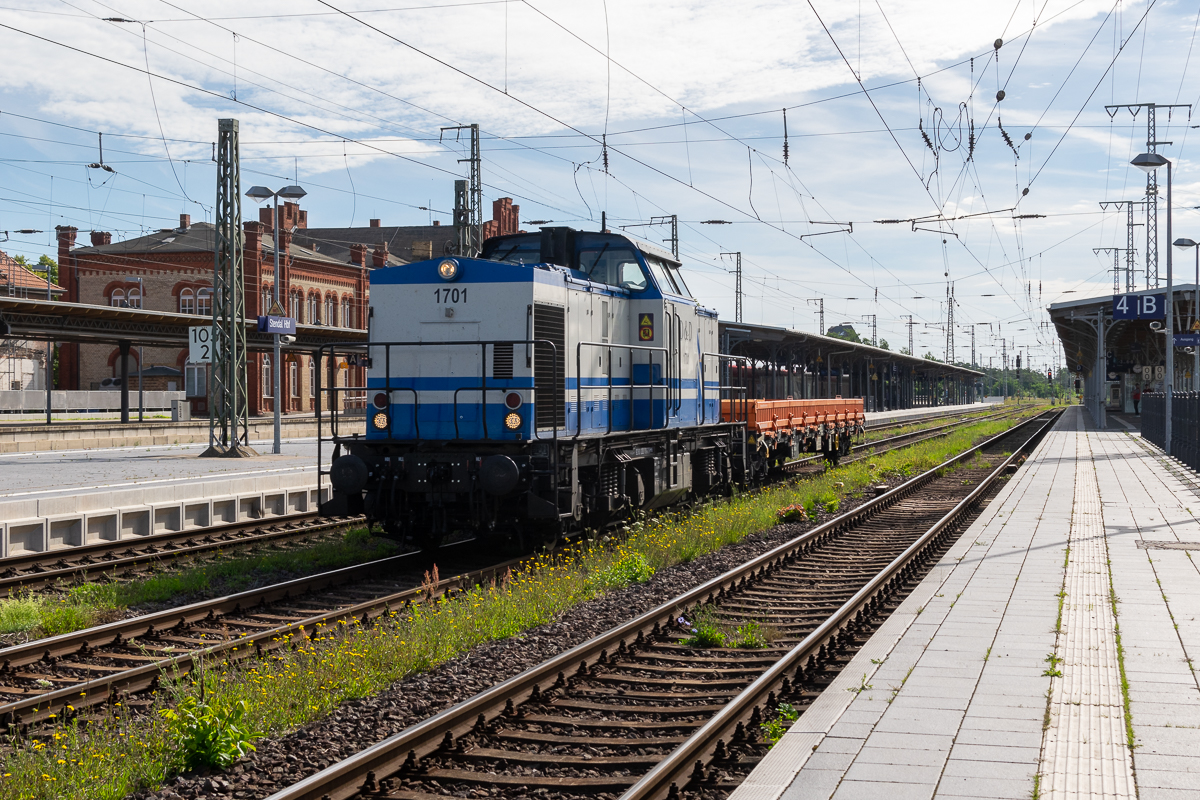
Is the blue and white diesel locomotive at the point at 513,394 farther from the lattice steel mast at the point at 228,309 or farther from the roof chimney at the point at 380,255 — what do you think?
the roof chimney at the point at 380,255

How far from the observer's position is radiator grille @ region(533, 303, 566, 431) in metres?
11.3

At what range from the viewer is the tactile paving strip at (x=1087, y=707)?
4.77 metres

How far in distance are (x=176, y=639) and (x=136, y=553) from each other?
15.2ft

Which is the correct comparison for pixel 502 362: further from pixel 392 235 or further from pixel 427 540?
pixel 392 235

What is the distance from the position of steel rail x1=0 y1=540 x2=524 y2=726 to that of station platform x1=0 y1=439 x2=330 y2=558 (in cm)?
191

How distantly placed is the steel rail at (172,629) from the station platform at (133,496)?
191cm

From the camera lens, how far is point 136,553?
40.5 ft

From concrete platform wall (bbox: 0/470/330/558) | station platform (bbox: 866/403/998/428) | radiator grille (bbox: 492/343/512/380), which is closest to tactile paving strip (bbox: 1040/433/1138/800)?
radiator grille (bbox: 492/343/512/380)

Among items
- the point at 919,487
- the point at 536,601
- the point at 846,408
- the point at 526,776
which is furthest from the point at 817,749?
the point at 846,408

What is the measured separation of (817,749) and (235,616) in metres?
5.79

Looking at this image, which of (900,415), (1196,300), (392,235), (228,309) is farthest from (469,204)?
(392,235)

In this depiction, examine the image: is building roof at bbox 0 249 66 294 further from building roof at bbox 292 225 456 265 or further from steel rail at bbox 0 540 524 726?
steel rail at bbox 0 540 524 726

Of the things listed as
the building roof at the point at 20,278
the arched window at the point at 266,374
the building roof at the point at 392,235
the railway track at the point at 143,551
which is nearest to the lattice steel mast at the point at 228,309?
the railway track at the point at 143,551

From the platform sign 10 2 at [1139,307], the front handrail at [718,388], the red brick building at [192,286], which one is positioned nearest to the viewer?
the front handrail at [718,388]
